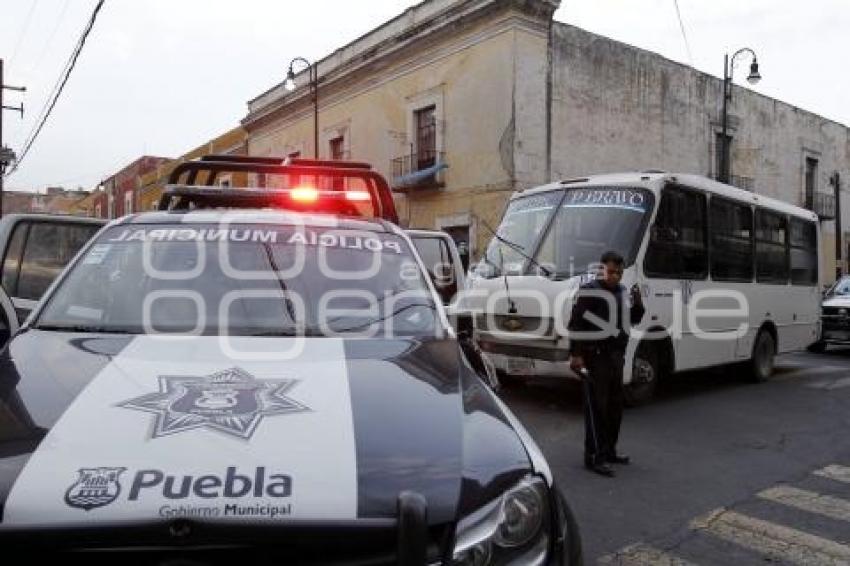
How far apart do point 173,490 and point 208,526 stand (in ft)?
0.50

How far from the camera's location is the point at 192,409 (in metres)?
2.36

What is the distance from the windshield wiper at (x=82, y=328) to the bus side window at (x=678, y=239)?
679cm

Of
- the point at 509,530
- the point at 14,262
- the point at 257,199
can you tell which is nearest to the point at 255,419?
the point at 509,530

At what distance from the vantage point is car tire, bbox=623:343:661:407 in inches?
356

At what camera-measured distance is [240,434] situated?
220cm

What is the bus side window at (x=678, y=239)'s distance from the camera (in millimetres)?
9070

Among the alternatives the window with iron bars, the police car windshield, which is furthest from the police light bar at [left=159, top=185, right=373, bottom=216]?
the window with iron bars

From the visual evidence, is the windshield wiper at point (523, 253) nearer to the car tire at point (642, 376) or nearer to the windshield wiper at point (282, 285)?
the car tire at point (642, 376)

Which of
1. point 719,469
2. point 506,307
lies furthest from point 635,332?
point 719,469

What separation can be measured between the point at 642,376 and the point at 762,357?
351 cm

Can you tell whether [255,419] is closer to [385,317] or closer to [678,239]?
[385,317]

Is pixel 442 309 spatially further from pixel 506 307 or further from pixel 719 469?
pixel 506 307

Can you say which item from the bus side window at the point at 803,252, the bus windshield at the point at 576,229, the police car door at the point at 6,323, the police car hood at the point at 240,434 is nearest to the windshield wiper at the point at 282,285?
the police car hood at the point at 240,434

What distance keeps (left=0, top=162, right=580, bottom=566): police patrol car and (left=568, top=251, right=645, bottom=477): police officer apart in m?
3.03
